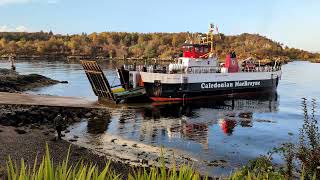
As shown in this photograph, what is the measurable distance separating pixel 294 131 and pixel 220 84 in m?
17.2

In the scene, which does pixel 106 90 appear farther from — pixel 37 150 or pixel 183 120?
pixel 37 150

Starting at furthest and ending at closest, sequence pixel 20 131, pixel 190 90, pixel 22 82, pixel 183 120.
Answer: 1. pixel 22 82
2. pixel 190 90
3. pixel 183 120
4. pixel 20 131

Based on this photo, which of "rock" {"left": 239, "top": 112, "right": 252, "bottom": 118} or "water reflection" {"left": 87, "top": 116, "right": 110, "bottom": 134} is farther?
"rock" {"left": 239, "top": 112, "right": 252, "bottom": 118}

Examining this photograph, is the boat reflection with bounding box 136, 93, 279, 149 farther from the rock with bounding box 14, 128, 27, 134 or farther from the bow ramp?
the rock with bounding box 14, 128, 27, 134

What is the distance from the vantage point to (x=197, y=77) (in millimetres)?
42969

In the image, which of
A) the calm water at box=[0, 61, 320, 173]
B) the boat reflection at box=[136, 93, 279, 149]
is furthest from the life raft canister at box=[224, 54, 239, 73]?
the calm water at box=[0, 61, 320, 173]

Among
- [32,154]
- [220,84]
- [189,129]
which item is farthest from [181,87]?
[32,154]

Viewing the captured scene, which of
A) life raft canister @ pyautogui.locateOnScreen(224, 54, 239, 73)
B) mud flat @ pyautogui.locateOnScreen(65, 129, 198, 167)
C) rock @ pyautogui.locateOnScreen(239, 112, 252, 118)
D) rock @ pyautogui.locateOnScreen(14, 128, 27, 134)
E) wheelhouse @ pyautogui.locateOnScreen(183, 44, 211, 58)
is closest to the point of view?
mud flat @ pyautogui.locateOnScreen(65, 129, 198, 167)

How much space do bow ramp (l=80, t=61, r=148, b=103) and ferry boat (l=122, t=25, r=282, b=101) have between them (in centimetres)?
118

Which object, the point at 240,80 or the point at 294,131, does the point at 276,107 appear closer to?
the point at 240,80

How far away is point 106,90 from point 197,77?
403 inches

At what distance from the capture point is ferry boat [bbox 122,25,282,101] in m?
41.6

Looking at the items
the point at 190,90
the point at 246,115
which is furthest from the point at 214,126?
the point at 190,90

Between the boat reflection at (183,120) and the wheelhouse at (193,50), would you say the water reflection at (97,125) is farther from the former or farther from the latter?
the wheelhouse at (193,50)
